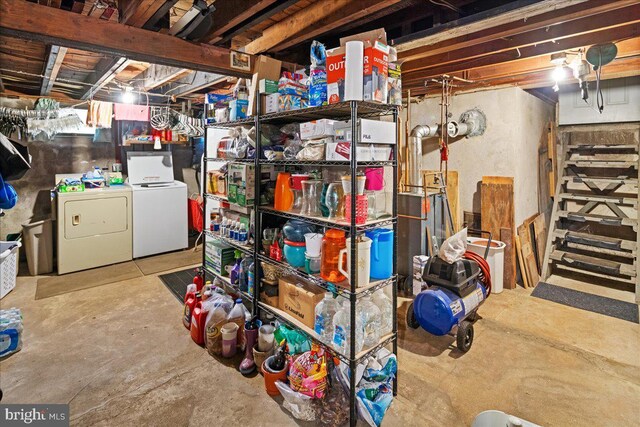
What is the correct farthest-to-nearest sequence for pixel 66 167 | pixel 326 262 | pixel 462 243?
1. pixel 66 167
2. pixel 462 243
3. pixel 326 262

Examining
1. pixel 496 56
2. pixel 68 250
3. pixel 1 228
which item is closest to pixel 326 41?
pixel 496 56

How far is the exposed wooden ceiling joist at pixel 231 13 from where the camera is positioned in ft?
6.48

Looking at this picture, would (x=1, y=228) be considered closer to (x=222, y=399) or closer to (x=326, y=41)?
(x=222, y=399)

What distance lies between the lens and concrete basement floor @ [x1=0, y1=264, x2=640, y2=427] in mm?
1982

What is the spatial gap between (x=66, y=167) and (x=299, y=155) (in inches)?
179

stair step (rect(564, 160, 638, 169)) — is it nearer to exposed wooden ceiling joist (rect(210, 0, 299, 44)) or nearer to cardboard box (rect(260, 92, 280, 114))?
cardboard box (rect(260, 92, 280, 114))

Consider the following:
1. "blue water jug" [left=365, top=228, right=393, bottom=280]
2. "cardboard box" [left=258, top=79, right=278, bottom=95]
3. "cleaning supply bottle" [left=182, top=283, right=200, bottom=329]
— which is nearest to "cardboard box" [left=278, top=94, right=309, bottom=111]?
"cardboard box" [left=258, top=79, right=278, bottom=95]

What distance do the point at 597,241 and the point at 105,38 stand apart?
5.24m

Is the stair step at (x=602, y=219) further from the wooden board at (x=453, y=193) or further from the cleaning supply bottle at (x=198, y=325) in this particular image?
the cleaning supply bottle at (x=198, y=325)

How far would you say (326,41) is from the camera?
8.99 ft

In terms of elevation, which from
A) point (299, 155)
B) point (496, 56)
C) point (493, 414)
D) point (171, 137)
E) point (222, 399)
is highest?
point (496, 56)

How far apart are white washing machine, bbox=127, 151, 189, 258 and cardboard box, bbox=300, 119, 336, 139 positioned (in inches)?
140

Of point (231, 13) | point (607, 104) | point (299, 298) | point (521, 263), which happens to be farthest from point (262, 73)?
point (607, 104)

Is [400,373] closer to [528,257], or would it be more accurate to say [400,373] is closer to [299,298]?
[299,298]
